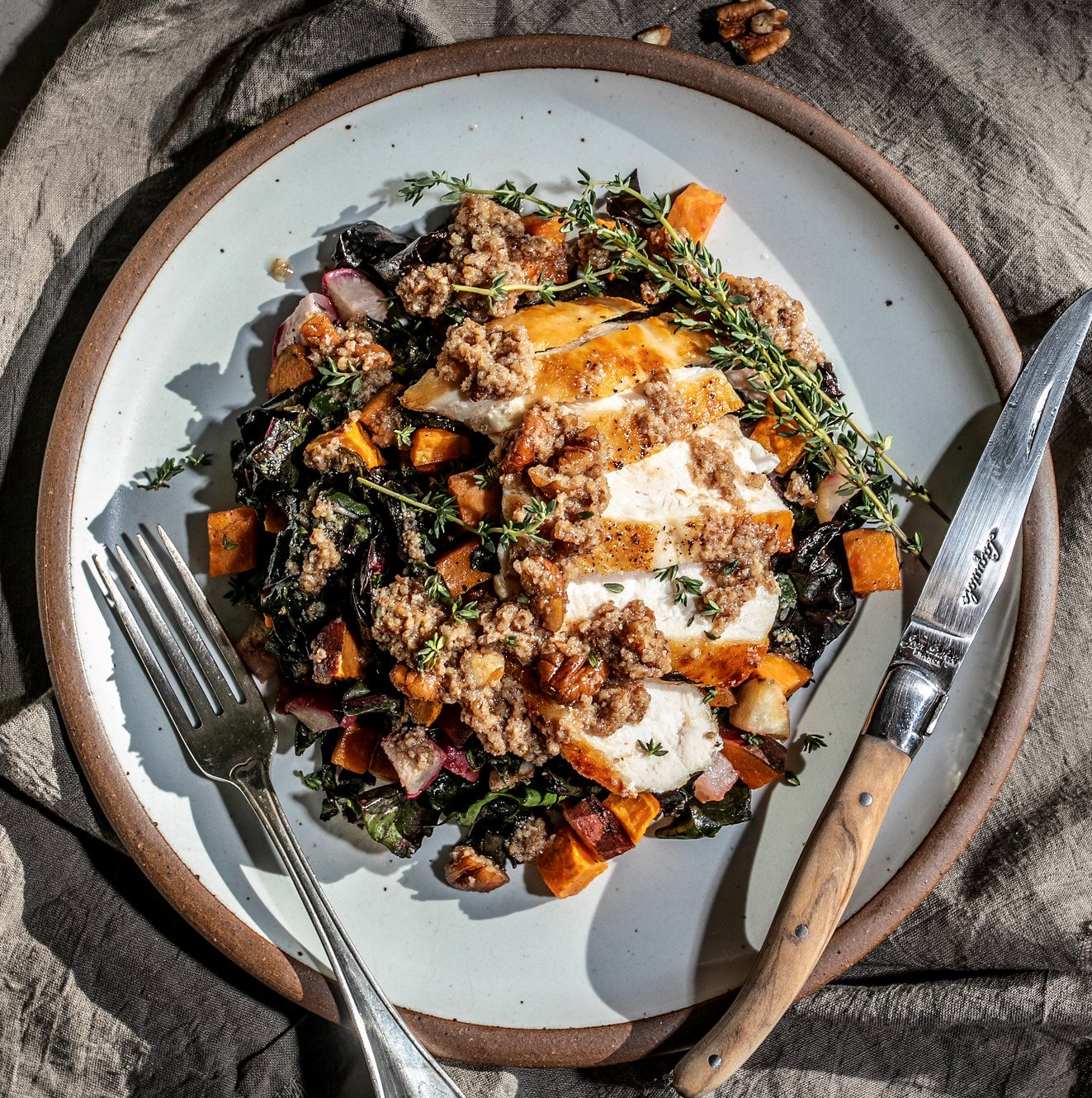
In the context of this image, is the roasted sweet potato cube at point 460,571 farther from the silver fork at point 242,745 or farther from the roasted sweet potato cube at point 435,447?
the silver fork at point 242,745

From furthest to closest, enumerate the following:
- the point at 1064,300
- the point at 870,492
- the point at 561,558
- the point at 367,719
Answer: the point at 1064,300, the point at 367,719, the point at 870,492, the point at 561,558

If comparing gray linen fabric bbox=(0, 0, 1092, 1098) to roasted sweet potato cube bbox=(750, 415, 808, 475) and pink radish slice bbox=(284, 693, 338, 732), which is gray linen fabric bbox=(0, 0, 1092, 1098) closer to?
pink radish slice bbox=(284, 693, 338, 732)

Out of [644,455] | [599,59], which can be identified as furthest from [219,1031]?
[599,59]

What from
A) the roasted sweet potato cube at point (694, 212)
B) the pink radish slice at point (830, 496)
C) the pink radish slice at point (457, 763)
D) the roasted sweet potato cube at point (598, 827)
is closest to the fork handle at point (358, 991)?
the pink radish slice at point (457, 763)

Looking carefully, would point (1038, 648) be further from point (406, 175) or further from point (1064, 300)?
point (406, 175)

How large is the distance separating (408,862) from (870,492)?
249 cm

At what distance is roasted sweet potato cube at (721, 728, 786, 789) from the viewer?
3707 mm

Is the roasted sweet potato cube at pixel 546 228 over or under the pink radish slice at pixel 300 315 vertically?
under

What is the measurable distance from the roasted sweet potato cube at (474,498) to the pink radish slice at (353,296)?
919mm

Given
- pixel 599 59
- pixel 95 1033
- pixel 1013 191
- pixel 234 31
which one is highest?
pixel 234 31

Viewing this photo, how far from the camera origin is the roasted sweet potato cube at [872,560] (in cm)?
363

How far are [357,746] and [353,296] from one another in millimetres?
1872

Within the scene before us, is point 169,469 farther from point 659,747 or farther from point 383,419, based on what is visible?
point 659,747

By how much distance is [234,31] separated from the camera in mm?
4332
